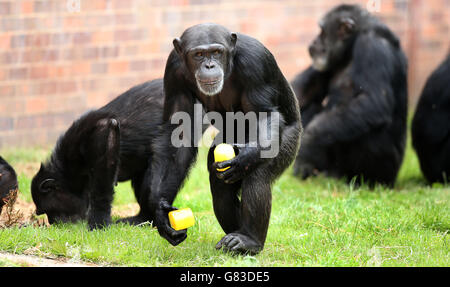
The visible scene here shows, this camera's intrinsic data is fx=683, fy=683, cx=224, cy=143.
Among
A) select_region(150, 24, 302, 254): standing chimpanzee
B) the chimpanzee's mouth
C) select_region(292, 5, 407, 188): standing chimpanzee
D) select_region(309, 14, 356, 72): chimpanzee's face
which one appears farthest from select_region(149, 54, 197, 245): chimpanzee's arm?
select_region(309, 14, 356, 72): chimpanzee's face

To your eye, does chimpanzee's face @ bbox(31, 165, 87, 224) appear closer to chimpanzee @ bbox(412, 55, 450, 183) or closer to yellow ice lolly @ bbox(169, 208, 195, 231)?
yellow ice lolly @ bbox(169, 208, 195, 231)

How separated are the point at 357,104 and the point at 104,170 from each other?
3543mm

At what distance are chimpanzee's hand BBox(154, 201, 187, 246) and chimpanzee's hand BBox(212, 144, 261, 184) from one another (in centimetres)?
49

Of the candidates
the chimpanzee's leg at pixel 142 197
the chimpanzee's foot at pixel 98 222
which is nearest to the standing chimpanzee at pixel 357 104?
the chimpanzee's leg at pixel 142 197

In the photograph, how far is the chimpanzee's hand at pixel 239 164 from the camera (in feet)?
15.3

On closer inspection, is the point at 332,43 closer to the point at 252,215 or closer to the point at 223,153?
the point at 252,215

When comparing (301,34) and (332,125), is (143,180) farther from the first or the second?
(301,34)

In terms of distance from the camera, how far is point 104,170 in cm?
600

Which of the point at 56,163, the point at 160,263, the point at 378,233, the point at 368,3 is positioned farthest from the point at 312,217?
the point at 368,3

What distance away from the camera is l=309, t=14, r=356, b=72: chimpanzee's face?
856cm

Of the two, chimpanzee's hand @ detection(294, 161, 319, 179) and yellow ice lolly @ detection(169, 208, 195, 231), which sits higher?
yellow ice lolly @ detection(169, 208, 195, 231)

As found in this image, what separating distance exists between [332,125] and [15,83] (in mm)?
4135

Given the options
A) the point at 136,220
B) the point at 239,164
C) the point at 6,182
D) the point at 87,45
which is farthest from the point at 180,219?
the point at 87,45

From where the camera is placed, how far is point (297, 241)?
5.48 m
